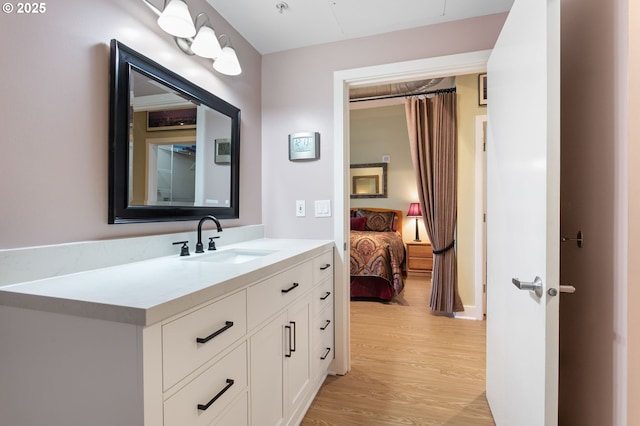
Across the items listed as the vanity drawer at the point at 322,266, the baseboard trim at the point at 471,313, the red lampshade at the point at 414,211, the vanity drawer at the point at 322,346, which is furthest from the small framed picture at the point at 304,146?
the red lampshade at the point at 414,211

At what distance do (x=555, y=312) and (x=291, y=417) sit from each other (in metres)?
1.25

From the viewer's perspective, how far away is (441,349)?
8.07 feet

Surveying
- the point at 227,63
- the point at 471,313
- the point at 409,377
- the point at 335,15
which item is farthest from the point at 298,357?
the point at 471,313

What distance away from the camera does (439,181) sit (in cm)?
329

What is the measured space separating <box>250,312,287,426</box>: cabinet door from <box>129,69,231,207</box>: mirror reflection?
0.83 m

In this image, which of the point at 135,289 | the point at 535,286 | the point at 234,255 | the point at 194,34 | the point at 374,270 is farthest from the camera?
the point at 374,270

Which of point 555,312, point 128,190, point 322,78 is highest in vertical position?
point 322,78

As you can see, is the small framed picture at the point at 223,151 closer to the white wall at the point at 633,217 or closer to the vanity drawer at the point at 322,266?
the vanity drawer at the point at 322,266

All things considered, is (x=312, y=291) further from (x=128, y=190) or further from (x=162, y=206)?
(x=128, y=190)

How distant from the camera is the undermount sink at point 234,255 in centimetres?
159

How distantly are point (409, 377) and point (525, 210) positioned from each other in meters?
1.48

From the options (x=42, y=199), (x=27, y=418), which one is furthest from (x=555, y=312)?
(x=42, y=199)

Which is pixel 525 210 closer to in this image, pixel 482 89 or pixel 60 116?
pixel 60 116

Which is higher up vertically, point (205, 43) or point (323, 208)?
point (205, 43)
